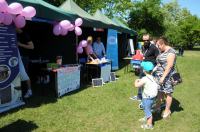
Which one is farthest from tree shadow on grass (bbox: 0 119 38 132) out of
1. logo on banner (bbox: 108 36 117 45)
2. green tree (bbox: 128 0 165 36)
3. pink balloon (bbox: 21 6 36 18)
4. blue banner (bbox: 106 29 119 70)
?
green tree (bbox: 128 0 165 36)

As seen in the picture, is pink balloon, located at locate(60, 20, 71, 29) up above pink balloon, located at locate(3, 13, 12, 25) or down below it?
above

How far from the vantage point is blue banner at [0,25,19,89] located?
6055 millimetres

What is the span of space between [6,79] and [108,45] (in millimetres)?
7767

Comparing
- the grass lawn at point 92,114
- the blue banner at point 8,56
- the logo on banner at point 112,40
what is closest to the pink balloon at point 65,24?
the grass lawn at point 92,114

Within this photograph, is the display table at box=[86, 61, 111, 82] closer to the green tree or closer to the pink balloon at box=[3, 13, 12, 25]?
the pink balloon at box=[3, 13, 12, 25]

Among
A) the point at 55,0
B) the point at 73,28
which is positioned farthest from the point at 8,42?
the point at 55,0

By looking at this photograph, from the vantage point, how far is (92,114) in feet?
21.2

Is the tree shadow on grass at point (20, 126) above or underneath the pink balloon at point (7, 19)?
underneath

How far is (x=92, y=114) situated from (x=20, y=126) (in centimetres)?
165

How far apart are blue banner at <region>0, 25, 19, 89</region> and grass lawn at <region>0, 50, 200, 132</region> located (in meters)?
0.72

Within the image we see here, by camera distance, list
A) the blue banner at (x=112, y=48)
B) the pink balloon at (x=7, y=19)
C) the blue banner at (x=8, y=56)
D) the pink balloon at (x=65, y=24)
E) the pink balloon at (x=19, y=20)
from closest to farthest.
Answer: the pink balloon at (x=7, y=19), the blue banner at (x=8, y=56), the pink balloon at (x=19, y=20), the pink balloon at (x=65, y=24), the blue banner at (x=112, y=48)

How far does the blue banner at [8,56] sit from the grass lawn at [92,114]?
2.37 ft

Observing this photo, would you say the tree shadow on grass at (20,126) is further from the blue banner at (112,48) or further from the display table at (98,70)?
the blue banner at (112,48)

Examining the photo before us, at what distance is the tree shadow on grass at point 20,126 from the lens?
17.2 feet
